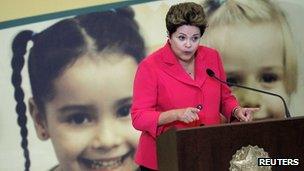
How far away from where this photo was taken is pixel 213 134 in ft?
4.53

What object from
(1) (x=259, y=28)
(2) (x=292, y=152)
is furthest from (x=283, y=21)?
(2) (x=292, y=152)

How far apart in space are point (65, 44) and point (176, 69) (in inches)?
48.5

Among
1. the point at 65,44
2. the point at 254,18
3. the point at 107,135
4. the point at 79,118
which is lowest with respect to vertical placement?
the point at 107,135

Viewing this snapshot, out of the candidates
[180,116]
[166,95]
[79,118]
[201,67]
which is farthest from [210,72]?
[79,118]

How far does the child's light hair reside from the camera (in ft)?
9.09

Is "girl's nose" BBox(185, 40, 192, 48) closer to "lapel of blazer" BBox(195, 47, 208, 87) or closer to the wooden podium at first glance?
"lapel of blazer" BBox(195, 47, 208, 87)

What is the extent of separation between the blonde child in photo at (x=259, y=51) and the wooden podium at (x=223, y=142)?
1.38 metres

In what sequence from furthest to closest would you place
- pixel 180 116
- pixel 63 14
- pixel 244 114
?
pixel 63 14 → pixel 244 114 → pixel 180 116

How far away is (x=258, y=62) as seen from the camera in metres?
2.81

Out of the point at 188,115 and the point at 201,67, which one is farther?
the point at 201,67

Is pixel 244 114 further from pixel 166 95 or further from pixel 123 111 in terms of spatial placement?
pixel 123 111

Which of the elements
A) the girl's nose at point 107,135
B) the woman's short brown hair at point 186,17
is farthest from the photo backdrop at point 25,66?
the woman's short brown hair at point 186,17

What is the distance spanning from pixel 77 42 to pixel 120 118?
0.51 m

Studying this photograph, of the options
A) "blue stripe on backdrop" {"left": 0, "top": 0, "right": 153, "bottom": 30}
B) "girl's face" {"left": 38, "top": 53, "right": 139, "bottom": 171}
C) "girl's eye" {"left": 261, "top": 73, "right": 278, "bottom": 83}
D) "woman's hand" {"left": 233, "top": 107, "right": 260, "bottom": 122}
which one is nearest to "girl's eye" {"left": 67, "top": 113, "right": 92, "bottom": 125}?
"girl's face" {"left": 38, "top": 53, "right": 139, "bottom": 171}
